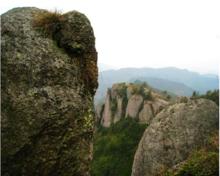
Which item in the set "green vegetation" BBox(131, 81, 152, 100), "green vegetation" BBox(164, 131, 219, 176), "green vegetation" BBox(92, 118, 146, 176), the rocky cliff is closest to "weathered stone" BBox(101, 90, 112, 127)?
the rocky cliff

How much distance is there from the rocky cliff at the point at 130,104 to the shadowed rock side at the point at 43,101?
91.2 metres

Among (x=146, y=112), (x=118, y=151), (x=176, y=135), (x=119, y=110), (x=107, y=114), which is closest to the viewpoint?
(x=176, y=135)

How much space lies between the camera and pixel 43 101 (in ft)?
37.0

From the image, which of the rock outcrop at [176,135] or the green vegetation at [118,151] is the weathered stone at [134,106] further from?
the rock outcrop at [176,135]

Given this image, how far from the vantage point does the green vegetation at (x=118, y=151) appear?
6828 cm

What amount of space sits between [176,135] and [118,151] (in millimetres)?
50128

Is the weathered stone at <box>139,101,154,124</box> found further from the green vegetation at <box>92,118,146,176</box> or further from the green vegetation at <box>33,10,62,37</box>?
the green vegetation at <box>33,10,62,37</box>

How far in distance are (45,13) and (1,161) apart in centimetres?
425

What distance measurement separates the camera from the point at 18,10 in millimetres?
12641

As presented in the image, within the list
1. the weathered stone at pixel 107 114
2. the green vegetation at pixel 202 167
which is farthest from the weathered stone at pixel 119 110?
the green vegetation at pixel 202 167

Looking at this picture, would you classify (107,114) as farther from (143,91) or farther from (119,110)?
(143,91)

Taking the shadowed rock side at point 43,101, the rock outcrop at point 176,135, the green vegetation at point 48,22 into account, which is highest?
the green vegetation at point 48,22

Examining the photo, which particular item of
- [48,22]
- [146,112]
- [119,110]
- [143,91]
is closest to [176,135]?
[48,22]

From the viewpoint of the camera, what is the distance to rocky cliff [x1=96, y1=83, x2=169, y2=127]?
107 meters
